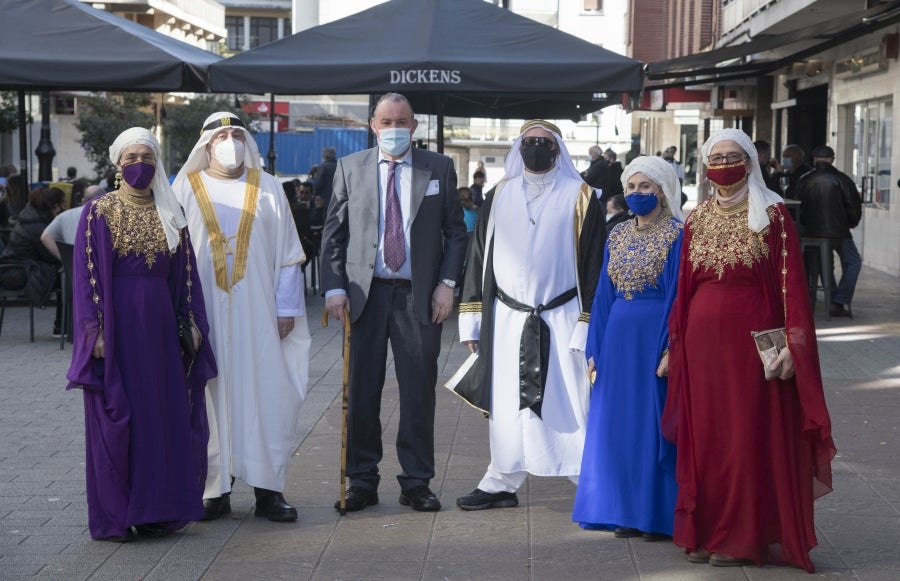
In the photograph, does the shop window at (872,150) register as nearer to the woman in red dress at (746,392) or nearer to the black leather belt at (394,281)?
the black leather belt at (394,281)

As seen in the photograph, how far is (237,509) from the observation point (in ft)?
22.7

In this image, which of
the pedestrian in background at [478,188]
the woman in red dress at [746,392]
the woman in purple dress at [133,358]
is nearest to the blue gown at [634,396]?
the woman in red dress at [746,392]

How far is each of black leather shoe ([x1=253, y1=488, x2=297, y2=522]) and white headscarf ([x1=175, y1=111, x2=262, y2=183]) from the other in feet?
5.20

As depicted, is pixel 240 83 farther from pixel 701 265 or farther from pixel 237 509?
pixel 701 265

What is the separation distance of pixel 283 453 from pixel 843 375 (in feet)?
19.6

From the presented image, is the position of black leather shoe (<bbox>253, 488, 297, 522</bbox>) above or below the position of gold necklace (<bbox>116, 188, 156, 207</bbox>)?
below

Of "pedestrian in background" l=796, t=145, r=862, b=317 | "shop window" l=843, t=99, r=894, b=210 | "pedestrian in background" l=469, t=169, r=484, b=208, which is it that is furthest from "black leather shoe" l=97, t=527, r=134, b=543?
"shop window" l=843, t=99, r=894, b=210

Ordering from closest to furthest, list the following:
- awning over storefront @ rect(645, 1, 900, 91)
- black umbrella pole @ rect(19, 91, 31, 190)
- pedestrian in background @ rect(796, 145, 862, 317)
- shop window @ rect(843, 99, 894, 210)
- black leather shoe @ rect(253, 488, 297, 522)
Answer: black leather shoe @ rect(253, 488, 297, 522), pedestrian in background @ rect(796, 145, 862, 317), black umbrella pole @ rect(19, 91, 31, 190), awning over storefront @ rect(645, 1, 900, 91), shop window @ rect(843, 99, 894, 210)

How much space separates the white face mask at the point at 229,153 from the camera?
6629mm

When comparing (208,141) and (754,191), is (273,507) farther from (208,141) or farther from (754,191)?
(754,191)

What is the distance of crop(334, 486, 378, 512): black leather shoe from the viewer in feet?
22.3

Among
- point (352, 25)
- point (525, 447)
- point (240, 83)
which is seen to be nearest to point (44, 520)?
point (525, 447)

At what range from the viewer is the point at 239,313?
6.69m

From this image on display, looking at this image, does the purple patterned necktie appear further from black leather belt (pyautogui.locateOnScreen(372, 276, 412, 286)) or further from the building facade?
the building facade
